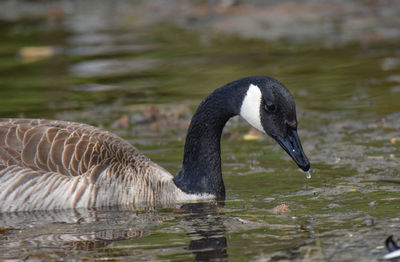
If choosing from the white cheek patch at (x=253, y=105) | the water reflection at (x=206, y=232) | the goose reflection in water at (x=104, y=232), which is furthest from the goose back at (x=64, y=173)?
the white cheek patch at (x=253, y=105)

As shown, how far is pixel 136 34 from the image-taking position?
21781 millimetres

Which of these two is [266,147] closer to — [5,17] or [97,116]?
[97,116]

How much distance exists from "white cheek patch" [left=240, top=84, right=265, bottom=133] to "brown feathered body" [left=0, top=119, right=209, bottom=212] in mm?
1132

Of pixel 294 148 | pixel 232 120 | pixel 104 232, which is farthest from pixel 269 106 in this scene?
pixel 232 120

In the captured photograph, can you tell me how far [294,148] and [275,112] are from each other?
0.44 m

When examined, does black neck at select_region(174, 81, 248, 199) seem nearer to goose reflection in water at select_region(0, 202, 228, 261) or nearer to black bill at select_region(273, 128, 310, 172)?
goose reflection in water at select_region(0, 202, 228, 261)

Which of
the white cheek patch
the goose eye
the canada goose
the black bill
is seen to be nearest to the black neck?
the canada goose

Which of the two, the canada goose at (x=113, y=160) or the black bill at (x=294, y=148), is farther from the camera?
the canada goose at (x=113, y=160)

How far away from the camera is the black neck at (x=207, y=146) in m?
8.86

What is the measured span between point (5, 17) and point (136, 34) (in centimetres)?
566

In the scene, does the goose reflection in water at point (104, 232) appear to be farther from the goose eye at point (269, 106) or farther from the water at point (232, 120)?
the goose eye at point (269, 106)

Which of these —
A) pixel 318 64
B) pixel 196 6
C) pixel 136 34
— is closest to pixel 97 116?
pixel 318 64

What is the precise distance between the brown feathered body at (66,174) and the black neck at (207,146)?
0.18 meters

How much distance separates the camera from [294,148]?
846cm
